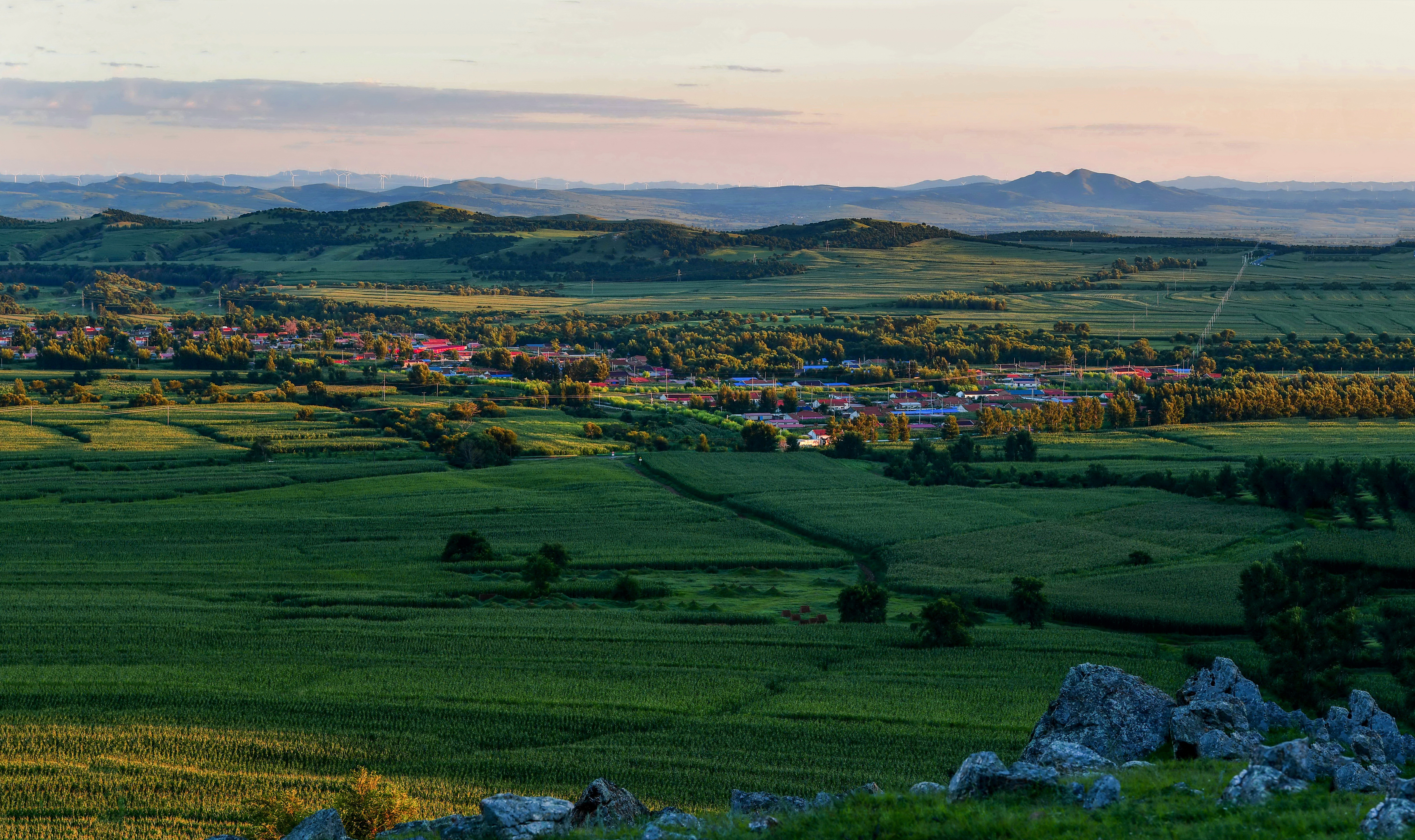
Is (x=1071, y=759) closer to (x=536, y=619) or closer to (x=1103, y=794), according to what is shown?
(x=1103, y=794)

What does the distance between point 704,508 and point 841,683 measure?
3579 centimetres

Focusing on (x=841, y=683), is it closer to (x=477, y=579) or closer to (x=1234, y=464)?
(x=477, y=579)

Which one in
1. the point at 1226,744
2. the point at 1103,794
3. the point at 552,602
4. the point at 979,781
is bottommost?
the point at 552,602

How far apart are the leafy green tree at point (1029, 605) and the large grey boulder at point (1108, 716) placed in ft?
75.2

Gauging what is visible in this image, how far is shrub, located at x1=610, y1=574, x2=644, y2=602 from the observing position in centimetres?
5256

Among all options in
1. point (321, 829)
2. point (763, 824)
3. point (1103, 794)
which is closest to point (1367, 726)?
point (1103, 794)

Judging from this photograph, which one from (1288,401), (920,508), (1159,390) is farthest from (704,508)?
(1288,401)

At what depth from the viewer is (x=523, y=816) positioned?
2106 centimetres

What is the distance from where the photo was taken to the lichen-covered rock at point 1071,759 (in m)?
21.6

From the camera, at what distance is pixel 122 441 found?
9262 centimetres

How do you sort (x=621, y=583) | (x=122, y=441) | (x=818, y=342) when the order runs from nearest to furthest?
(x=621, y=583)
(x=122, y=441)
(x=818, y=342)

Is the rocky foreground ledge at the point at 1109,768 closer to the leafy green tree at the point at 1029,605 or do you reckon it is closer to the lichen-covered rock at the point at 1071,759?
the lichen-covered rock at the point at 1071,759

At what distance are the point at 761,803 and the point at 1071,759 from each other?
18.6ft

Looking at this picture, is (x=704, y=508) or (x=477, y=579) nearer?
(x=477, y=579)
